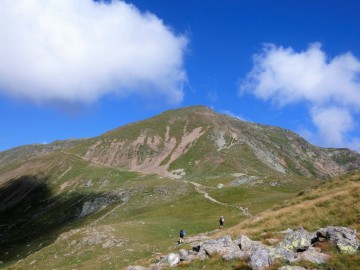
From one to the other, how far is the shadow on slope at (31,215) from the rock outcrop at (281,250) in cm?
7124

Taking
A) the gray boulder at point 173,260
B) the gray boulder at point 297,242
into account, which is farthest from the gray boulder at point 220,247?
the gray boulder at point 297,242

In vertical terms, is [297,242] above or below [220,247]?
below

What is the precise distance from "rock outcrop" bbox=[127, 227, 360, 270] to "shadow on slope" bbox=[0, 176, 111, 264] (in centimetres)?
7124

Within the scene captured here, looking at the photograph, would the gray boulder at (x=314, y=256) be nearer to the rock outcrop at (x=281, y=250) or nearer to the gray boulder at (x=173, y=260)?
the rock outcrop at (x=281, y=250)

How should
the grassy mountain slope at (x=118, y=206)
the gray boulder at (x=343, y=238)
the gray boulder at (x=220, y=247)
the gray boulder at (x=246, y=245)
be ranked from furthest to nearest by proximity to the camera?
the grassy mountain slope at (x=118, y=206) < the gray boulder at (x=220, y=247) < the gray boulder at (x=246, y=245) < the gray boulder at (x=343, y=238)

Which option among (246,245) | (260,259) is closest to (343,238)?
(260,259)

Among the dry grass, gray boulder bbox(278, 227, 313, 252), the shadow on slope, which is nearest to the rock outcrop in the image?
gray boulder bbox(278, 227, 313, 252)

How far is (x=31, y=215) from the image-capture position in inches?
5546

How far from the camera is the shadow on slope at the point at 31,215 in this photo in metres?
99.0

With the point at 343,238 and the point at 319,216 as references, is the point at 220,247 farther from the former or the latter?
the point at 319,216

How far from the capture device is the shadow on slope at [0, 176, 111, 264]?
325 ft

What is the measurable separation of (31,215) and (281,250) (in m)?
135

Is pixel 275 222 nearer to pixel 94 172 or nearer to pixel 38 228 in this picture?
pixel 38 228

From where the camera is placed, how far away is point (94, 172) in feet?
548
